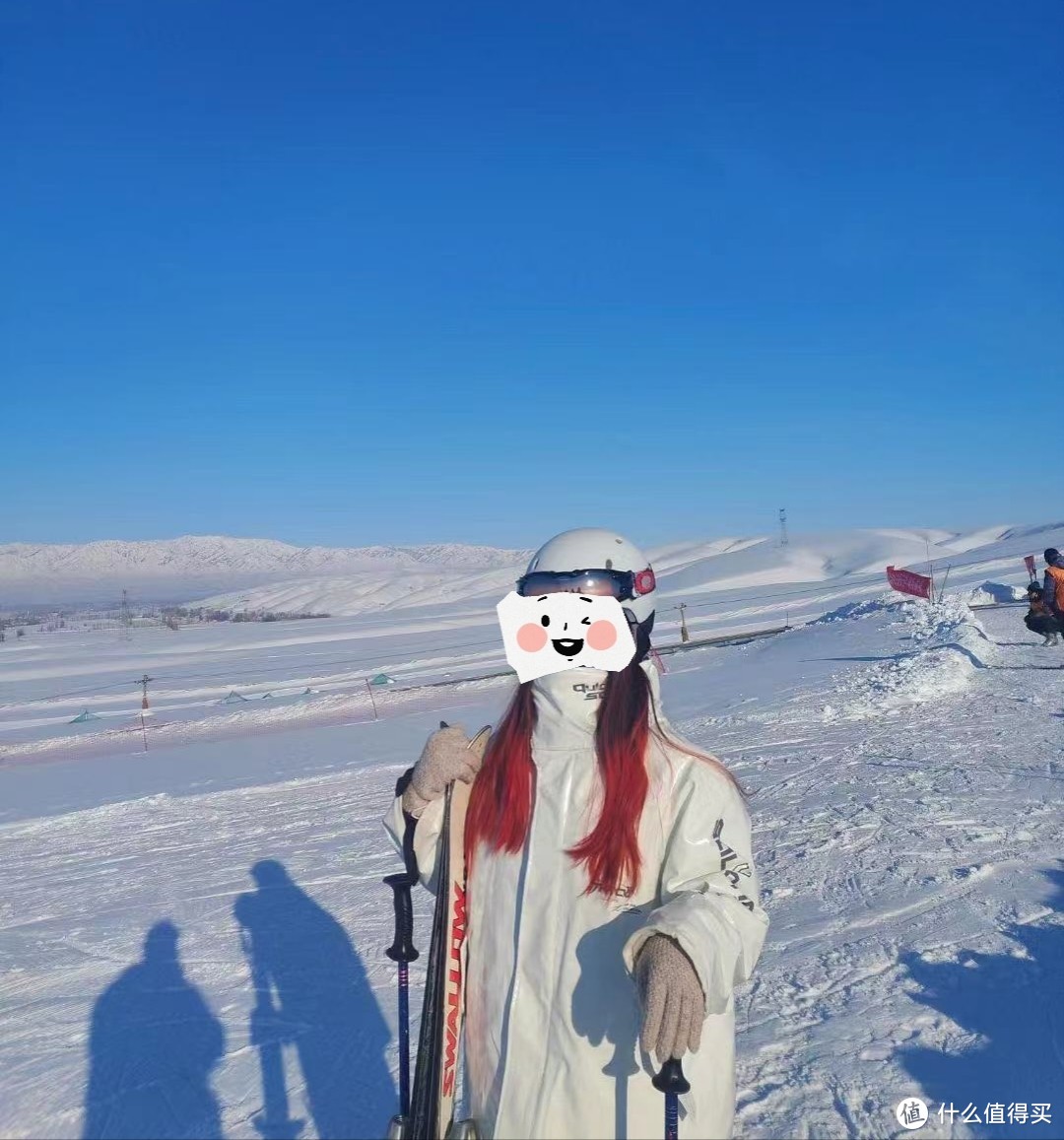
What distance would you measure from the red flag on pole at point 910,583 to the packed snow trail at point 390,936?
29.9ft

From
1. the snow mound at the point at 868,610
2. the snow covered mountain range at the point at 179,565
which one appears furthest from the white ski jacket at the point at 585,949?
the snow covered mountain range at the point at 179,565

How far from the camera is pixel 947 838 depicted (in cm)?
628

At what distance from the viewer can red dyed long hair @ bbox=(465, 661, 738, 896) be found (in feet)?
7.08

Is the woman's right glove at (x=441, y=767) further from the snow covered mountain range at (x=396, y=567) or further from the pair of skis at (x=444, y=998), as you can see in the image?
the snow covered mountain range at (x=396, y=567)

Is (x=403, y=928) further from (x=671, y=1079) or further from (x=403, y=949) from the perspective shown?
(x=671, y=1079)

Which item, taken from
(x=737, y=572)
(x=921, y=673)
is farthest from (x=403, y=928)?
(x=737, y=572)

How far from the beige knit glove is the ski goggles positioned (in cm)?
78

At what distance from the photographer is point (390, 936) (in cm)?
556

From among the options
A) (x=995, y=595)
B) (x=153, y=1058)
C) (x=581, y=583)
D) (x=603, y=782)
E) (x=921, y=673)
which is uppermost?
(x=581, y=583)

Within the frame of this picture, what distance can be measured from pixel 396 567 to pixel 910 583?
15722 centimetres

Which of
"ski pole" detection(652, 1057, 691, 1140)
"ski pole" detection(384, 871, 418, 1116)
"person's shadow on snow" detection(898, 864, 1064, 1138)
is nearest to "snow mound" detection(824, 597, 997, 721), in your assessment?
"person's shadow on snow" detection(898, 864, 1064, 1138)

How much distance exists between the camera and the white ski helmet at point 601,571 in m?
2.30

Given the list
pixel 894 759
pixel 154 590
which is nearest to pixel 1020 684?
pixel 894 759

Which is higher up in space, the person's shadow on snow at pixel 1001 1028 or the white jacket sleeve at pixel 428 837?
the white jacket sleeve at pixel 428 837
